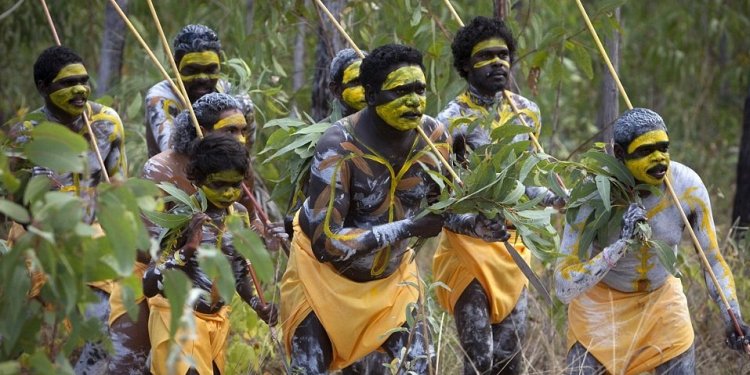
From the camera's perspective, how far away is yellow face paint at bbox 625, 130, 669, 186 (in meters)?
6.12

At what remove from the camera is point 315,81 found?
903 centimetres

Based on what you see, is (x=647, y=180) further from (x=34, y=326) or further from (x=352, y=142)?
(x=34, y=326)

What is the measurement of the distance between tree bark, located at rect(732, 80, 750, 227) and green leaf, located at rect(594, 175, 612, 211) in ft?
12.8

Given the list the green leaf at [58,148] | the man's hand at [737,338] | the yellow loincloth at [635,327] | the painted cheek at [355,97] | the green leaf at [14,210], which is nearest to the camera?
the green leaf at [14,210]

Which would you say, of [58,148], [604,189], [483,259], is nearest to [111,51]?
[483,259]

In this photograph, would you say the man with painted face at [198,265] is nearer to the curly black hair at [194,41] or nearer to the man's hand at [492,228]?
the man's hand at [492,228]

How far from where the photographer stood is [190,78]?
24.8ft

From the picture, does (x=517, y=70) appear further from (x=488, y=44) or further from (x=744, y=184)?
(x=488, y=44)

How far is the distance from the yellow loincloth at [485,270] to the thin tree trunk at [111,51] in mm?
4113

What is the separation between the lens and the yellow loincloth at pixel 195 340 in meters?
5.93

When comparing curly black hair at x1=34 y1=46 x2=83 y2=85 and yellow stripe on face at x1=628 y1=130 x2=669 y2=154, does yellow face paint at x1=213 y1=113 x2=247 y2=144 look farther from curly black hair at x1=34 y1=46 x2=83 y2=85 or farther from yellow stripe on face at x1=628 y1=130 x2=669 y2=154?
yellow stripe on face at x1=628 y1=130 x2=669 y2=154

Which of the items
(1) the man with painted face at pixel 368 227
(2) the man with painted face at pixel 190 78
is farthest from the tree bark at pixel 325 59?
(1) the man with painted face at pixel 368 227

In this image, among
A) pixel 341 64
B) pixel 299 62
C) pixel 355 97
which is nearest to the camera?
pixel 355 97

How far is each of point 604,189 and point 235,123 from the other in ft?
5.81
